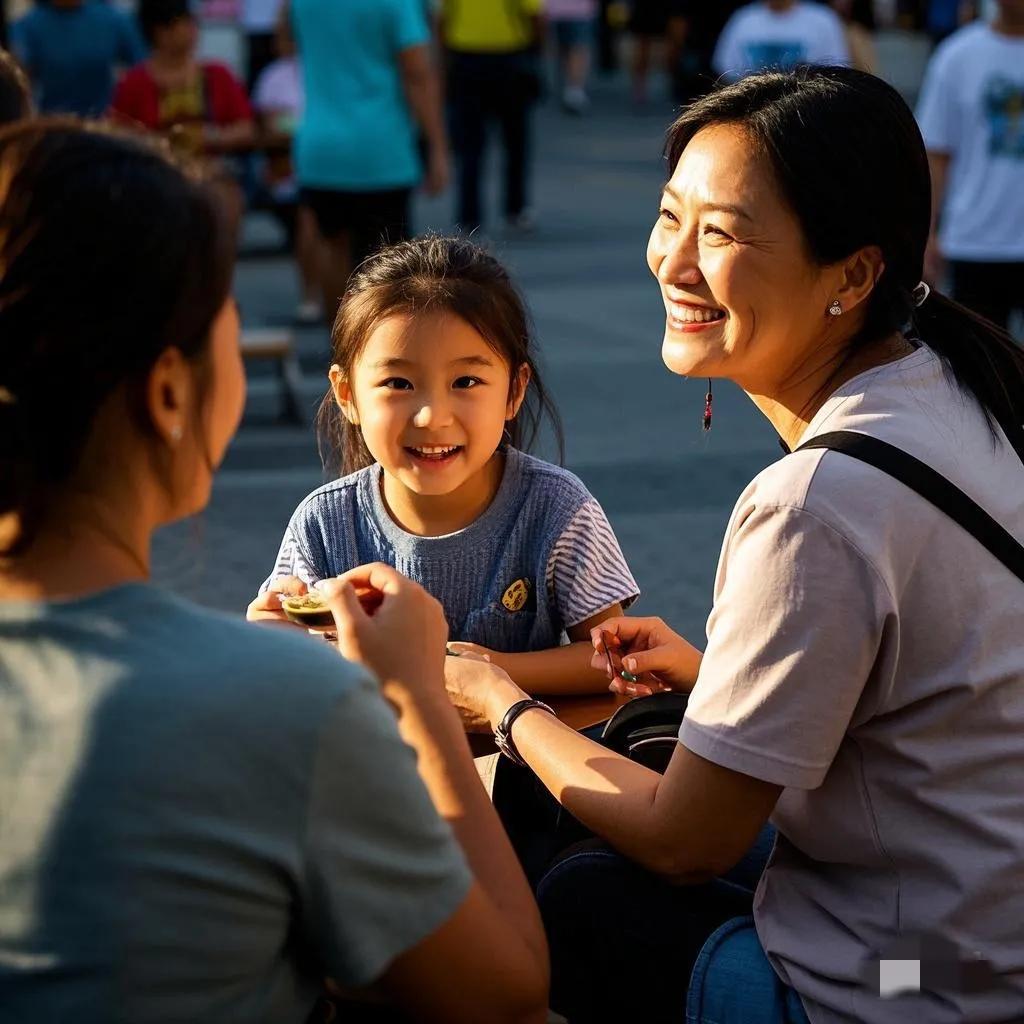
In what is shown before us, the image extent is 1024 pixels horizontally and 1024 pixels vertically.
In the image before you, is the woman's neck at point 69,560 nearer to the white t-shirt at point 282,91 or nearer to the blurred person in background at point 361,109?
the blurred person in background at point 361,109

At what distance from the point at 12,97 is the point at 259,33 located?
12628 millimetres

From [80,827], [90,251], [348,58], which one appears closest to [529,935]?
[80,827]

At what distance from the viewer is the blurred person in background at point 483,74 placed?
40.2 feet

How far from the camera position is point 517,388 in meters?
3.05

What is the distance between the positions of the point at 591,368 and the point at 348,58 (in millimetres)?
1966

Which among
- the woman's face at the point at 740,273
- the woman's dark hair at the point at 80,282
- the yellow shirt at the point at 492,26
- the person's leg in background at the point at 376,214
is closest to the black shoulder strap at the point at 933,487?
the woman's face at the point at 740,273

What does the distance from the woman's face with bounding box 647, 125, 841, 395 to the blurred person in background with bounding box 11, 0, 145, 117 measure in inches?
297

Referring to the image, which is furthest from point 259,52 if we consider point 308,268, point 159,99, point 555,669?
point 555,669

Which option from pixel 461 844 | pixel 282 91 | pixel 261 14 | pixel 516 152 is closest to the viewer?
pixel 461 844

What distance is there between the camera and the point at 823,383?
2.40 metres

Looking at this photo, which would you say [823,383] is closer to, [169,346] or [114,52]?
[169,346]

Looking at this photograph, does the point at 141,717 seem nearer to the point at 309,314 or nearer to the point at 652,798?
the point at 652,798

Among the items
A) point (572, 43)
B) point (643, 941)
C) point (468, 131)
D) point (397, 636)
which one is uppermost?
point (397, 636)


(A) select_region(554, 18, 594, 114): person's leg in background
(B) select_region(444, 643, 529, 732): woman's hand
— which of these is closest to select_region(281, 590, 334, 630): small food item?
(B) select_region(444, 643, 529, 732): woman's hand
